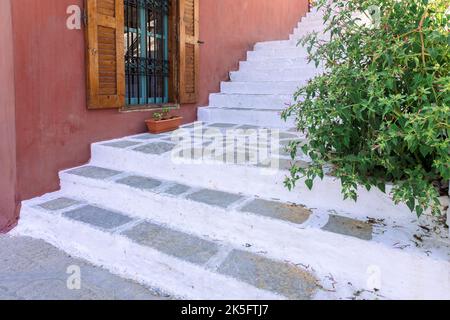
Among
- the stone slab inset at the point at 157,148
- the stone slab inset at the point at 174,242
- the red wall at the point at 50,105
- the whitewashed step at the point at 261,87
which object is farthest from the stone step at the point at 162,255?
the whitewashed step at the point at 261,87

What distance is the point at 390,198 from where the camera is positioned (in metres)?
1.94

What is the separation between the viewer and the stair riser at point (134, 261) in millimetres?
1795

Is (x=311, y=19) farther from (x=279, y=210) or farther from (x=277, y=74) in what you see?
(x=279, y=210)

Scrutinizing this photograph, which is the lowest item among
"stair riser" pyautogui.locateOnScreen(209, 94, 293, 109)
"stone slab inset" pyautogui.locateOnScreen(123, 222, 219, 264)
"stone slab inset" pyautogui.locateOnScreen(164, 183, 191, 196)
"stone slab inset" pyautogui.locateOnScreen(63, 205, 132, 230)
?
"stone slab inset" pyautogui.locateOnScreen(123, 222, 219, 264)

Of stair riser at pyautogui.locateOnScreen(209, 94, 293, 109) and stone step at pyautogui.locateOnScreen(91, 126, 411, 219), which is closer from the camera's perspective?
stone step at pyautogui.locateOnScreen(91, 126, 411, 219)

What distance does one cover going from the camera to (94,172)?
2.98m

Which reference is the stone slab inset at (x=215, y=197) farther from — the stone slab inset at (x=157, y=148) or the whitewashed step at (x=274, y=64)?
the whitewashed step at (x=274, y=64)

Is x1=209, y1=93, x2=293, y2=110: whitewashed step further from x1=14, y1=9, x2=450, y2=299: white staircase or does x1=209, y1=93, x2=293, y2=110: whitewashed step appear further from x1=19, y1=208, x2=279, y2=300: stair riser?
x1=19, y1=208, x2=279, y2=300: stair riser

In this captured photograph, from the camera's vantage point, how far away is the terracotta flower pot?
3.73m

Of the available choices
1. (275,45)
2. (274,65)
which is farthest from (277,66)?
(275,45)

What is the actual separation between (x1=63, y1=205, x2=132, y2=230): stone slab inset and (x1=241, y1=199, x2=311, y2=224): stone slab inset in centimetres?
84

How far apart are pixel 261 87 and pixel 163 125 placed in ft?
5.01

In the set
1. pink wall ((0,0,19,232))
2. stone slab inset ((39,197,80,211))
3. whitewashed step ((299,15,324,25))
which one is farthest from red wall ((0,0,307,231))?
whitewashed step ((299,15,324,25))

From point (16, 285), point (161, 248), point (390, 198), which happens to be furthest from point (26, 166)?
point (390, 198)
